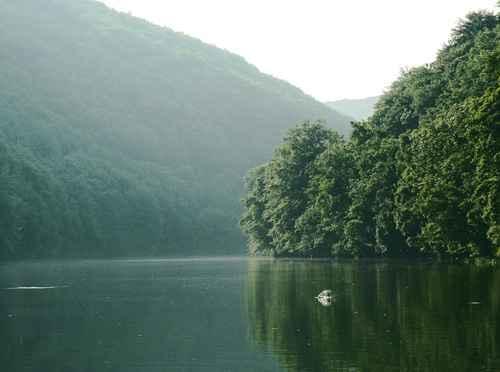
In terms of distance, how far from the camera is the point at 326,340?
2541 centimetres

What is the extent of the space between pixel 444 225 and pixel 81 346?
154 ft

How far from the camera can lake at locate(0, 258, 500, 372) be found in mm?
21922

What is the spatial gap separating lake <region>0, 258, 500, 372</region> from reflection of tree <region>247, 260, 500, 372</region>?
0.10ft

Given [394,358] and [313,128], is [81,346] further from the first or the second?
[313,128]

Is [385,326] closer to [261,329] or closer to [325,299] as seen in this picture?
[261,329]

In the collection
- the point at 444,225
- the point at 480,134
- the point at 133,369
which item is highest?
the point at 480,134

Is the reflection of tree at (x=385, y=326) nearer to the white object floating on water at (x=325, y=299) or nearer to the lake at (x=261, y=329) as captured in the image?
the lake at (x=261, y=329)

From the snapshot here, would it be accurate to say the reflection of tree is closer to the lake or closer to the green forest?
the lake

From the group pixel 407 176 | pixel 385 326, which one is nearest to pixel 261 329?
pixel 385 326

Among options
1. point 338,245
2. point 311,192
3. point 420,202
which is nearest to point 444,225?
point 420,202

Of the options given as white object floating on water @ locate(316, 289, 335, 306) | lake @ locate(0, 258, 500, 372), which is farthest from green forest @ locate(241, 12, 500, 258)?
white object floating on water @ locate(316, 289, 335, 306)

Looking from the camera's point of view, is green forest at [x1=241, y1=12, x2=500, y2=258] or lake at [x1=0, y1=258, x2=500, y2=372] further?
green forest at [x1=241, y1=12, x2=500, y2=258]

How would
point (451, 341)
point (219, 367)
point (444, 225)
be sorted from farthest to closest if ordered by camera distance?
point (444, 225), point (451, 341), point (219, 367)

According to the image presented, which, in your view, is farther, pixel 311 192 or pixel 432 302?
pixel 311 192
